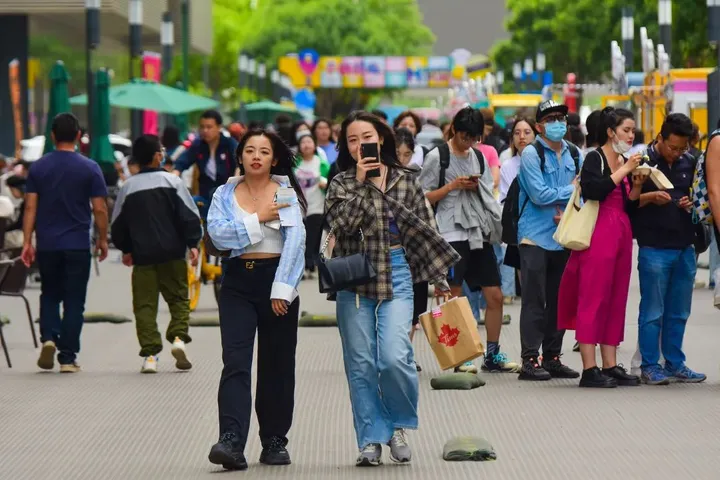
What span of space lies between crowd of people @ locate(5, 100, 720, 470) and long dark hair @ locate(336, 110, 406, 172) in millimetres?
10

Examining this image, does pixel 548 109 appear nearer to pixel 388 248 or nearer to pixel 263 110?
pixel 388 248

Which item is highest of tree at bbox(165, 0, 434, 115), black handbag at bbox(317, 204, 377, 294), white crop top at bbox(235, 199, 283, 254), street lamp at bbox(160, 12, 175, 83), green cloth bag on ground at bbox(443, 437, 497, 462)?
tree at bbox(165, 0, 434, 115)

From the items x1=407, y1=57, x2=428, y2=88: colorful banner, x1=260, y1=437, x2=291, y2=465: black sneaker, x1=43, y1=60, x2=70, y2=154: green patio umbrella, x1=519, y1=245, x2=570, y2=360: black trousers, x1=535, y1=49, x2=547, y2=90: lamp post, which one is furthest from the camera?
x1=407, y1=57, x2=428, y2=88: colorful banner

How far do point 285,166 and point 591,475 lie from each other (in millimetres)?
1999

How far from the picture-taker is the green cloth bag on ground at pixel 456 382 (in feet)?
35.8

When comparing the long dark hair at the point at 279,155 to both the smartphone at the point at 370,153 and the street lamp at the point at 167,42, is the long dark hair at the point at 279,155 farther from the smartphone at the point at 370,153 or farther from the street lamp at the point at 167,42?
the street lamp at the point at 167,42

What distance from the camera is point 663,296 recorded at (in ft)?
35.7

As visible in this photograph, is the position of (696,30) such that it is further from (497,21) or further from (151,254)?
(497,21)

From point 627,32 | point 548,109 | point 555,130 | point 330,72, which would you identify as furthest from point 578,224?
point 330,72

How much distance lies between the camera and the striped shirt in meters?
7.84

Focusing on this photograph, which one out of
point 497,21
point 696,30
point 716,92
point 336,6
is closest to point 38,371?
point 716,92

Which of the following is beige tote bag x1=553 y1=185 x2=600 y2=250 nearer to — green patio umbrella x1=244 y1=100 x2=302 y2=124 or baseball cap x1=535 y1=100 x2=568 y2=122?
baseball cap x1=535 y1=100 x2=568 y2=122

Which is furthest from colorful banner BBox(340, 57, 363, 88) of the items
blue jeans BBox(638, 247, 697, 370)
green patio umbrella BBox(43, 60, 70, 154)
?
blue jeans BBox(638, 247, 697, 370)

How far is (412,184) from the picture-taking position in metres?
8.20
